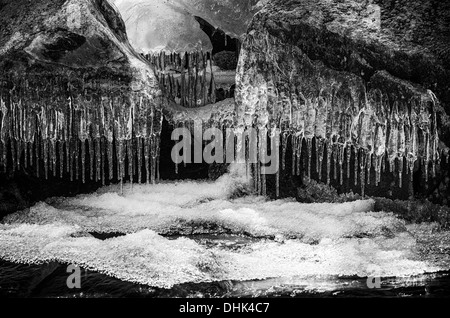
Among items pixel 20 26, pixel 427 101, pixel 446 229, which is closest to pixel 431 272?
pixel 446 229

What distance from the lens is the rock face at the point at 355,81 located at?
636 centimetres

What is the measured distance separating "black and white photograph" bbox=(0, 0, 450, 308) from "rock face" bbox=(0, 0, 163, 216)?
17 mm

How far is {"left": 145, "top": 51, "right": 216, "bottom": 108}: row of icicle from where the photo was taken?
8234mm

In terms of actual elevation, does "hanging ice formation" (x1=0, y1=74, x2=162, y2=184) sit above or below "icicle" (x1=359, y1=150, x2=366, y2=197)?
above

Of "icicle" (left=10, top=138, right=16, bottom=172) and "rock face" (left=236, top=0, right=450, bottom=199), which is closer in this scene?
"rock face" (left=236, top=0, right=450, bottom=199)

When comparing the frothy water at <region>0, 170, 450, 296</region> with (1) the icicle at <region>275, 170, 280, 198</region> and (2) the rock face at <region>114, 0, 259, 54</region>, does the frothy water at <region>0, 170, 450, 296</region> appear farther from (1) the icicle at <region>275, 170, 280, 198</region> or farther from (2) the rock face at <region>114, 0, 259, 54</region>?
(2) the rock face at <region>114, 0, 259, 54</region>

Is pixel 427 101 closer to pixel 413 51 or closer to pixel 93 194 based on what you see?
pixel 413 51

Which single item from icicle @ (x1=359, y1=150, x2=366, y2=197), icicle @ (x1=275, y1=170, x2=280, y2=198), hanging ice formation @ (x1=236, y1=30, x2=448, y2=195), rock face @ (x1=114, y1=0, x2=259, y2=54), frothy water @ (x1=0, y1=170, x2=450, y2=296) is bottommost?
frothy water @ (x1=0, y1=170, x2=450, y2=296)

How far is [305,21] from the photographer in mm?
6871

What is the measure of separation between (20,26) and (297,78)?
3.38 meters

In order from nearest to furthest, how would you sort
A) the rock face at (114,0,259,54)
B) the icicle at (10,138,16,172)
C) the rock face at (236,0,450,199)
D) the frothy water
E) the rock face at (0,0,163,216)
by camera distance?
the frothy water < the rock face at (236,0,450,199) < the rock face at (0,0,163,216) < the icicle at (10,138,16,172) < the rock face at (114,0,259,54)

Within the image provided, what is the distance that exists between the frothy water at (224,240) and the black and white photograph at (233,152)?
24mm

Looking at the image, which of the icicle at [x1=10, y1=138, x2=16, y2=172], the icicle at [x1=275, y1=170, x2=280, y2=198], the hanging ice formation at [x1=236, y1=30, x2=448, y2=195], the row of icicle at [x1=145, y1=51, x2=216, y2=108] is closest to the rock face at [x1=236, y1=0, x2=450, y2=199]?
the hanging ice formation at [x1=236, y1=30, x2=448, y2=195]

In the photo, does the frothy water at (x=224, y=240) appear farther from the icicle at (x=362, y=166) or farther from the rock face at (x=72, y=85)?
the rock face at (x=72, y=85)
